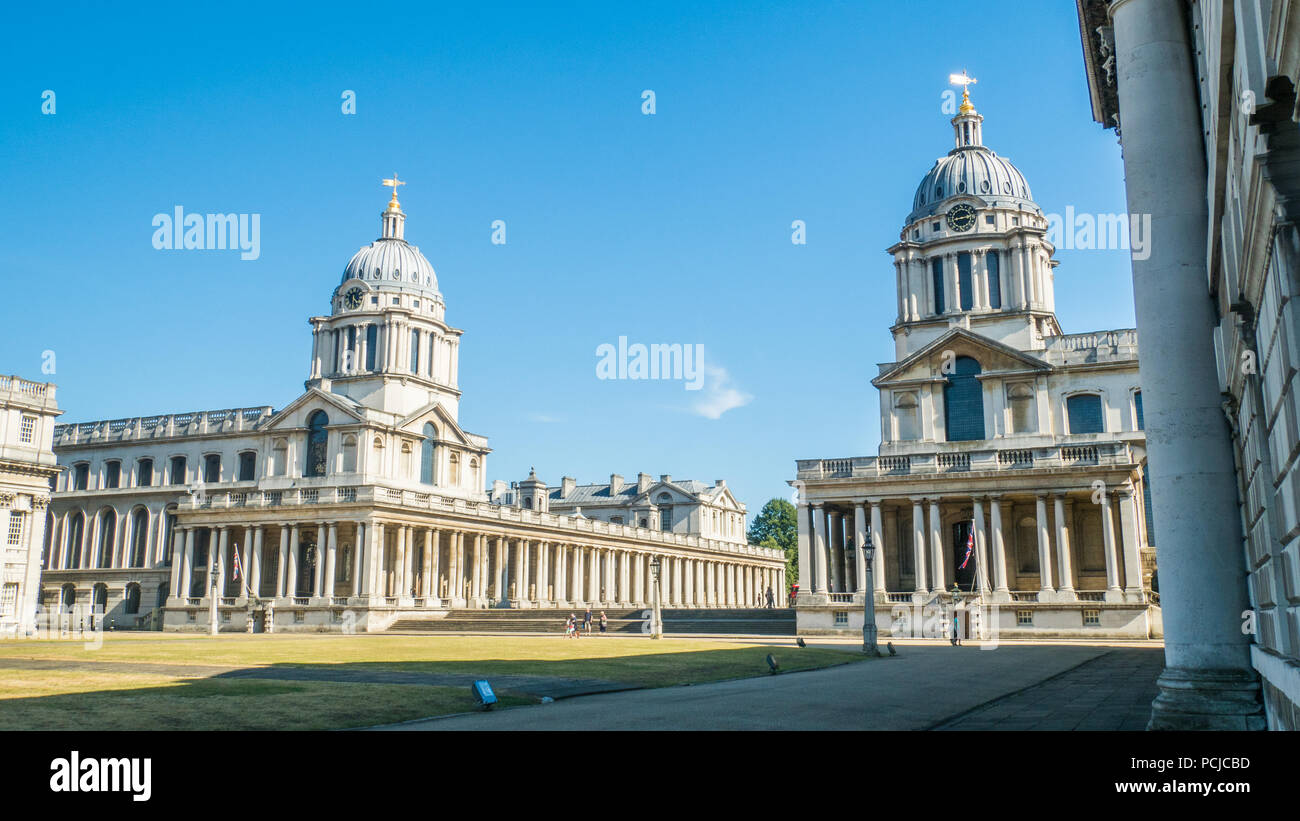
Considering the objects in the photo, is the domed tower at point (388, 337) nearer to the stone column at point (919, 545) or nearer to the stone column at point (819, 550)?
the stone column at point (819, 550)

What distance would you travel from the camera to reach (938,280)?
66875 millimetres

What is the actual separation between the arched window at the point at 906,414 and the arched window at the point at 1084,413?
877 centimetres

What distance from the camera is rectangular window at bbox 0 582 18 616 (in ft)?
193

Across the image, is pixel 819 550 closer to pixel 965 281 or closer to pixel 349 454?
pixel 965 281

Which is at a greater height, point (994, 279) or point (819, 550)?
point (994, 279)

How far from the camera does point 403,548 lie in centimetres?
7156

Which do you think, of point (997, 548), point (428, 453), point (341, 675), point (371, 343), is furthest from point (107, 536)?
point (341, 675)

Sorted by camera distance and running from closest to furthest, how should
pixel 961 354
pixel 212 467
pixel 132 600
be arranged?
pixel 961 354
pixel 132 600
pixel 212 467

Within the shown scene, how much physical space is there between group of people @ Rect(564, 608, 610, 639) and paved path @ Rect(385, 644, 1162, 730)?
24418 millimetres

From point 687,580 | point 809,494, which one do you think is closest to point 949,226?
point 809,494

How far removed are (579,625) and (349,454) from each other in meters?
27.0

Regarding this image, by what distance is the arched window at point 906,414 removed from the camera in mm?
62906
